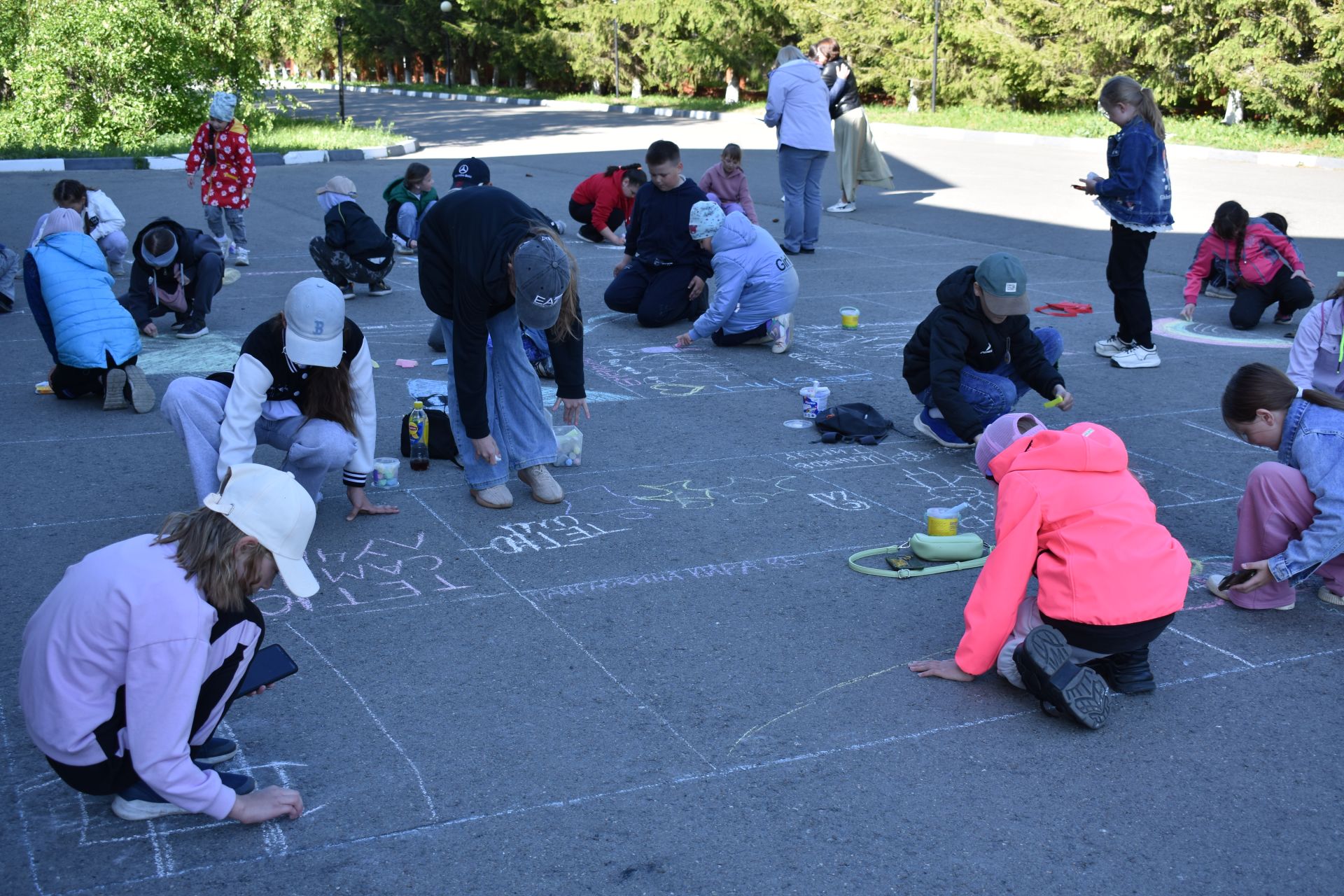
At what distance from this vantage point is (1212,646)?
4004 millimetres

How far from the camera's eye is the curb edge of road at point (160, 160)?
701 inches

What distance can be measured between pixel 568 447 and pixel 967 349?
191 cm

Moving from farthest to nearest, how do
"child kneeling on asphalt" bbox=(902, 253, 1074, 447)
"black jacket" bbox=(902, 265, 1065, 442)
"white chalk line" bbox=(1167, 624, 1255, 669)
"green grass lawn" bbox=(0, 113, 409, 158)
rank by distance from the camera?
1. "green grass lawn" bbox=(0, 113, 409, 158)
2. "black jacket" bbox=(902, 265, 1065, 442)
3. "child kneeling on asphalt" bbox=(902, 253, 1074, 447)
4. "white chalk line" bbox=(1167, 624, 1255, 669)

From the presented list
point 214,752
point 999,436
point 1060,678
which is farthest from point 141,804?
point 999,436

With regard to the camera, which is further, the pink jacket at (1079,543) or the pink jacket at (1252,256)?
the pink jacket at (1252,256)

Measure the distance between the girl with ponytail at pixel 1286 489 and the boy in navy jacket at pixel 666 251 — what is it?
15.5 ft

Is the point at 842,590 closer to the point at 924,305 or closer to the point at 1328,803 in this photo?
the point at 1328,803

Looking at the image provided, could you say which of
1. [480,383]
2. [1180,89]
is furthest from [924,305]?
[1180,89]

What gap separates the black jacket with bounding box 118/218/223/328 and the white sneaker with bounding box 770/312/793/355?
3636 millimetres

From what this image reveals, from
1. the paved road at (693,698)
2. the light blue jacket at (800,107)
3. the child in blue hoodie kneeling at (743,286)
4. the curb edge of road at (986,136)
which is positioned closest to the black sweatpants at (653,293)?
the child in blue hoodie kneeling at (743,286)

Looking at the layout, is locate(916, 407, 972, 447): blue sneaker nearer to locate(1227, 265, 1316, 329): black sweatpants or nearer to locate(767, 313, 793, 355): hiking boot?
locate(767, 313, 793, 355): hiking boot

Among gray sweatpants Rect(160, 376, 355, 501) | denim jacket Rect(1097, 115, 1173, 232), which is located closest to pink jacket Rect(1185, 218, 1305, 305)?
denim jacket Rect(1097, 115, 1173, 232)

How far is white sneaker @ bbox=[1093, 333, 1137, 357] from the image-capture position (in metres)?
7.57

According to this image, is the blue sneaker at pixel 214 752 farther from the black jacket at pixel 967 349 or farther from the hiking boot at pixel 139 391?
the hiking boot at pixel 139 391
